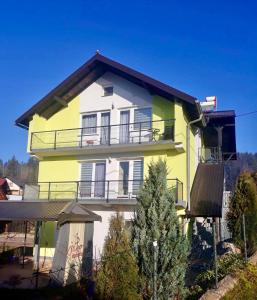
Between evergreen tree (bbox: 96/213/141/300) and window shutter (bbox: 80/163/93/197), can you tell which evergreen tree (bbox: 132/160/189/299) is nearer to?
evergreen tree (bbox: 96/213/141/300)

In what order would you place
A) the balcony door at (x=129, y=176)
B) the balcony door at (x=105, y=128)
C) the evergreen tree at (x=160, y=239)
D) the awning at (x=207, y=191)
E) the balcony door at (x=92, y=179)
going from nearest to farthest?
the evergreen tree at (x=160, y=239) → the awning at (x=207, y=191) → the balcony door at (x=129, y=176) → the balcony door at (x=92, y=179) → the balcony door at (x=105, y=128)

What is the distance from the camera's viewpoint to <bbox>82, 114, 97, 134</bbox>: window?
62.6ft

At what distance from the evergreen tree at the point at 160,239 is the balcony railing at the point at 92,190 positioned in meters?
6.39

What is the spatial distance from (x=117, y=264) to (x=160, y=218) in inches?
67.7

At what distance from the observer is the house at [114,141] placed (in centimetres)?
1677

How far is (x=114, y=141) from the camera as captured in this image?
18.0 m

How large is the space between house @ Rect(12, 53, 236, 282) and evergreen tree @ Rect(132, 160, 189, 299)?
19.7 feet

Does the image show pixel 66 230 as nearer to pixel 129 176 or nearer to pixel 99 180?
pixel 99 180

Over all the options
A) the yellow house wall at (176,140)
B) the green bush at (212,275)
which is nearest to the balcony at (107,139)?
the yellow house wall at (176,140)

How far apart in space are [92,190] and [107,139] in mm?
2902

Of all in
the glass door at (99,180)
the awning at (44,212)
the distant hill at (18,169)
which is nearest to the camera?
the awning at (44,212)

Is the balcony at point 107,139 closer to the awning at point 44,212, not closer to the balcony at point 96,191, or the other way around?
the balcony at point 96,191

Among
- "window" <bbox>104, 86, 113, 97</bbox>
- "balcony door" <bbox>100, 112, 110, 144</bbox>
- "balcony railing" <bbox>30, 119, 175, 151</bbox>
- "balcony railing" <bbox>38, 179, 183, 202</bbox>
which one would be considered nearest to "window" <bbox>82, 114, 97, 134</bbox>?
"balcony railing" <bbox>30, 119, 175, 151</bbox>

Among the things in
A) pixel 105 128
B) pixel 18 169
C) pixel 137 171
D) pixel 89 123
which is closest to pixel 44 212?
pixel 137 171
